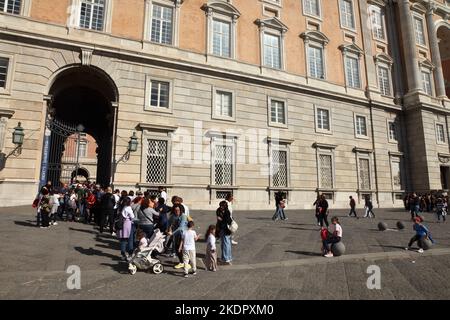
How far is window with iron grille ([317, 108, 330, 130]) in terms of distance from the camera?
950 inches

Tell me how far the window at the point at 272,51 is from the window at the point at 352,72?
6.83 metres

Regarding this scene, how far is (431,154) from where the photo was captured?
88.7 ft

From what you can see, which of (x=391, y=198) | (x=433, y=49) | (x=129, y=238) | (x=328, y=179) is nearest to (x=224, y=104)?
(x=328, y=179)

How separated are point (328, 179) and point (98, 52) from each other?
58.5ft

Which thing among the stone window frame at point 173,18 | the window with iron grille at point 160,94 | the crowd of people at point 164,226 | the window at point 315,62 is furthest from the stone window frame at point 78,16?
the window at point 315,62

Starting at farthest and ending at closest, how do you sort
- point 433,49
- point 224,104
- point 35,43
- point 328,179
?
1. point 433,49
2. point 328,179
3. point 224,104
4. point 35,43

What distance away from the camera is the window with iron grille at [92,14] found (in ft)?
59.6

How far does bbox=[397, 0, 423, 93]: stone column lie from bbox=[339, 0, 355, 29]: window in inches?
232

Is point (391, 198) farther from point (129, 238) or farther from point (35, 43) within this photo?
point (35, 43)

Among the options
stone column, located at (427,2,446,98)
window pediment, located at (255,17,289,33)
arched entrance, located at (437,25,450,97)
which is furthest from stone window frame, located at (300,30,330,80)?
arched entrance, located at (437,25,450,97)

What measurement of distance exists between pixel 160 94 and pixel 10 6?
29.6ft

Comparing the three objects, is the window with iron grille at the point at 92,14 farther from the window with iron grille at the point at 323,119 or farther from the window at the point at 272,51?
the window with iron grille at the point at 323,119

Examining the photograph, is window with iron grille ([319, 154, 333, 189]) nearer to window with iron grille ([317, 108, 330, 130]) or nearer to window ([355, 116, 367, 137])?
window with iron grille ([317, 108, 330, 130])

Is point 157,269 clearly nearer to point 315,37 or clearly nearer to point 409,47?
point 315,37
